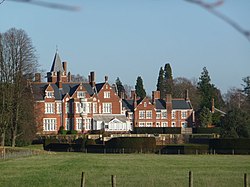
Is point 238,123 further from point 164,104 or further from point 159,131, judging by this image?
point 164,104

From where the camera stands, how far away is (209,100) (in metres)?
101

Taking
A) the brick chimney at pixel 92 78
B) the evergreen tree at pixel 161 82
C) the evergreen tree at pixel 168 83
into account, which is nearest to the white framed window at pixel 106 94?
the brick chimney at pixel 92 78

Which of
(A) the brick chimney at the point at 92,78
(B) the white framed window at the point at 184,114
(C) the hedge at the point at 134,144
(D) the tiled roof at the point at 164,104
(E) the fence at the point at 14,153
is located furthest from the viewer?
(B) the white framed window at the point at 184,114

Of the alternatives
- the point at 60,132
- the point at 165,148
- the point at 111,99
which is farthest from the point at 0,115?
the point at 111,99

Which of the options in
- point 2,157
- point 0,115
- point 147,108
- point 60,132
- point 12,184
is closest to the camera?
point 12,184

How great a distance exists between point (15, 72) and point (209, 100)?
51680mm

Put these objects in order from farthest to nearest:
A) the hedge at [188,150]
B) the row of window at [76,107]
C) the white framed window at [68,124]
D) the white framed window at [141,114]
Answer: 1. the white framed window at [141,114]
2. the white framed window at [68,124]
3. the row of window at [76,107]
4. the hedge at [188,150]

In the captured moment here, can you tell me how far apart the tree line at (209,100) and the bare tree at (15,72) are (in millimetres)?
23368

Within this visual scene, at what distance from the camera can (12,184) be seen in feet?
69.9

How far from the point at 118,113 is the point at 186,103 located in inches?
518

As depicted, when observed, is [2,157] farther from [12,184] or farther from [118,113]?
[118,113]

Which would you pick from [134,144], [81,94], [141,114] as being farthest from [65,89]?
[134,144]

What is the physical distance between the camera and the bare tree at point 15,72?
183 feet

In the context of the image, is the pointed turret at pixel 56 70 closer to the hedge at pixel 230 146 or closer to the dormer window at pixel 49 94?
the dormer window at pixel 49 94
